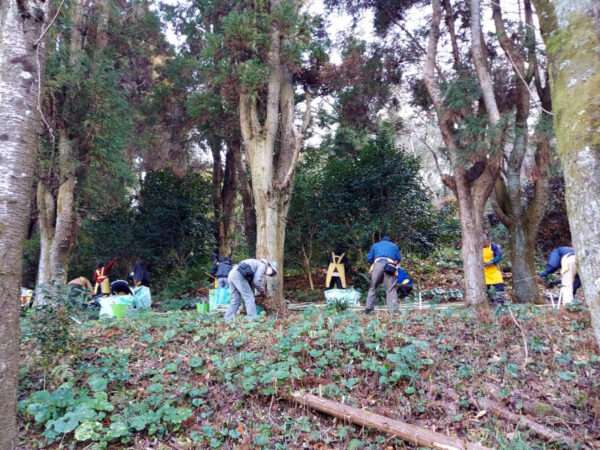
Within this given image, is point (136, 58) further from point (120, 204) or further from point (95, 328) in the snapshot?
point (95, 328)

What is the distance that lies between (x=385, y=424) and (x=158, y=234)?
12.5 m

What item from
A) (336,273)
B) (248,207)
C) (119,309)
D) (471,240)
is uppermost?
(248,207)

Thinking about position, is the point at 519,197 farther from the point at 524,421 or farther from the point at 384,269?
the point at 524,421

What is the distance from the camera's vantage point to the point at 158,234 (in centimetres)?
1509

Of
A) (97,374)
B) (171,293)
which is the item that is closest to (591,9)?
(97,374)

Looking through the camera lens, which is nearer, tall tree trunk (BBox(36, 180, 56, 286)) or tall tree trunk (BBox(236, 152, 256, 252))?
tall tree trunk (BBox(36, 180, 56, 286))

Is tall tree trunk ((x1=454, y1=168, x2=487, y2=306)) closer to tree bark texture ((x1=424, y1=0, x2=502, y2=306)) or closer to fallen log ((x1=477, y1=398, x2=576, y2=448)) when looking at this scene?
tree bark texture ((x1=424, y1=0, x2=502, y2=306))

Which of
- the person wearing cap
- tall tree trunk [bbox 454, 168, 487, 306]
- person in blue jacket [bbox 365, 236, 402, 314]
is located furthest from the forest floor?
person in blue jacket [bbox 365, 236, 402, 314]

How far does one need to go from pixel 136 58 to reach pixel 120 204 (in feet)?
16.1

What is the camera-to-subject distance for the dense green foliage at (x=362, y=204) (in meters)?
12.8

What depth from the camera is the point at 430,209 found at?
13.7m

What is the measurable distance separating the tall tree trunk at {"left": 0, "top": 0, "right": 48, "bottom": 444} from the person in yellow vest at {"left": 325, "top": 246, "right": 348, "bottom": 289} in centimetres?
947

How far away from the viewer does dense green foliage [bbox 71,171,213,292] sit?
49.6 ft

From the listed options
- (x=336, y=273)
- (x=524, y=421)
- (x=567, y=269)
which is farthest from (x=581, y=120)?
(x=336, y=273)
